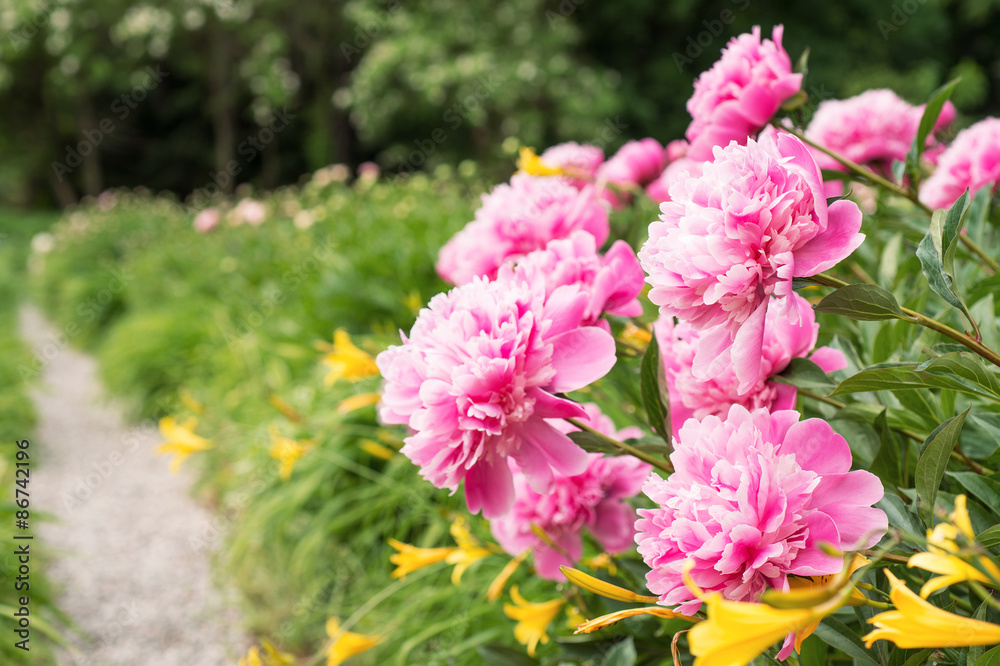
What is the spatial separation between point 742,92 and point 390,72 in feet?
25.3

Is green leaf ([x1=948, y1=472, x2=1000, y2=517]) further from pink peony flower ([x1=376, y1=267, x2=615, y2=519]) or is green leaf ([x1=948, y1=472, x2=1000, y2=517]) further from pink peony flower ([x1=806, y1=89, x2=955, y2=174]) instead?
pink peony flower ([x1=806, y1=89, x2=955, y2=174])

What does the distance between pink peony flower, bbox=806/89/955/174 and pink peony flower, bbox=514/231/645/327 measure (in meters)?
0.60

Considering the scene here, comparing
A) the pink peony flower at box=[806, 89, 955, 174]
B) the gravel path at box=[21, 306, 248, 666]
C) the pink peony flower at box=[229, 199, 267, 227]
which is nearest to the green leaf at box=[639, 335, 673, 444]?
the pink peony flower at box=[806, 89, 955, 174]

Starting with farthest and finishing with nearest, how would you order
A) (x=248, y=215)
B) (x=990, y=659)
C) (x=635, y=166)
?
(x=248, y=215) < (x=635, y=166) < (x=990, y=659)

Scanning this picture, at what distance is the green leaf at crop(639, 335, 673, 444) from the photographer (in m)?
0.51

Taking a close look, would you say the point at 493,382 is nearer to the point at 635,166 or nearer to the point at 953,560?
the point at 953,560

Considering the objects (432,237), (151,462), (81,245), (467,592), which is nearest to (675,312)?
(467,592)

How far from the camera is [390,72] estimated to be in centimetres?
773

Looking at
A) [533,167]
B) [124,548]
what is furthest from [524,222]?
[124,548]

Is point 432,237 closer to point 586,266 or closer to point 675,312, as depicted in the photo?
point 586,266

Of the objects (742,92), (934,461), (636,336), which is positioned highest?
(742,92)

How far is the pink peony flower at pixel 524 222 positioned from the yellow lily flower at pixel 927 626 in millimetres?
512

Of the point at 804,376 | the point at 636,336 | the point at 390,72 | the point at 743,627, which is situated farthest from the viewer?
the point at 390,72

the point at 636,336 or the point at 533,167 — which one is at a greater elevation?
the point at 533,167
